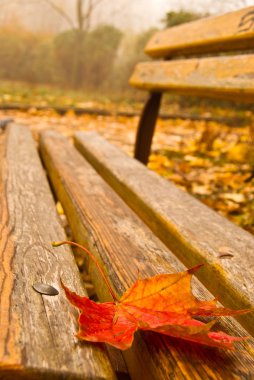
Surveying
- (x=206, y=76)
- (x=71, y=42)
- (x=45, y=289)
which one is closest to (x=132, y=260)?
(x=45, y=289)

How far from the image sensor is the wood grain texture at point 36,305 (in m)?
0.43

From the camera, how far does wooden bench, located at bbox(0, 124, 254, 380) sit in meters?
0.46

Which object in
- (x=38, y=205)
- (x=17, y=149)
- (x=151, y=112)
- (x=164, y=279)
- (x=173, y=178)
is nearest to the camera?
(x=164, y=279)

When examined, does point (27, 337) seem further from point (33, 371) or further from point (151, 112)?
point (151, 112)

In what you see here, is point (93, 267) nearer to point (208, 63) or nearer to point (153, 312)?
point (153, 312)

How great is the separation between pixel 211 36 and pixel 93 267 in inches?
49.0

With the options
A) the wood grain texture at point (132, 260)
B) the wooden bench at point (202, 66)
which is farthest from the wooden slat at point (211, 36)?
the wood grain texture at point (132, 260)

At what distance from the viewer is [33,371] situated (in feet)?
→ 1.38

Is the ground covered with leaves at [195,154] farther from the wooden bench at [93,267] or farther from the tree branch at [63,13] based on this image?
the tree branch at [63,13]

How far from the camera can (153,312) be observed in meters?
0.53

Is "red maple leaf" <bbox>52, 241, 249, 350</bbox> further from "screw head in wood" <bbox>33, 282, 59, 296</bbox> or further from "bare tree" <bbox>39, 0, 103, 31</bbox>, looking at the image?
"bare tree" <bbox>39, 0, 103, 31</bbox>

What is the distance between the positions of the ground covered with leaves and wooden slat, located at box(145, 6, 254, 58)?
21.5 inches

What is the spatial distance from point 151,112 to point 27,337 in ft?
6.04

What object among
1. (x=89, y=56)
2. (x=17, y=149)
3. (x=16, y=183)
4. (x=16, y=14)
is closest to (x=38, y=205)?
(x=16, y=183)
